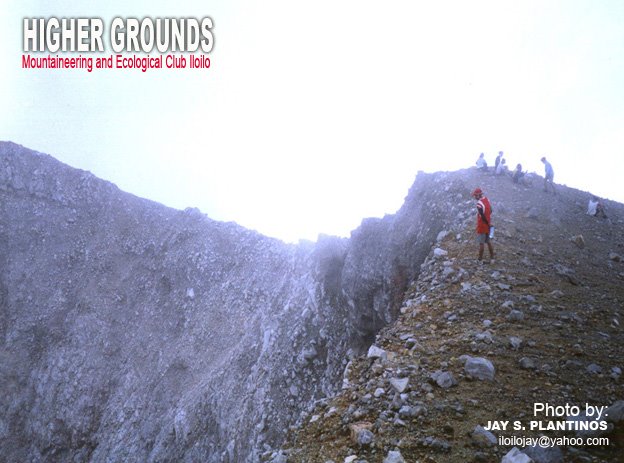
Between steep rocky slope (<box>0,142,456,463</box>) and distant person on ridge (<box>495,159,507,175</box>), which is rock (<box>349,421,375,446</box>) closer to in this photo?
steep rocky slope (<box>0,142,456,463</box>)

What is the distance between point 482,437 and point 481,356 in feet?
6.65

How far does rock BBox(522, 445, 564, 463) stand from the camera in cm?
448

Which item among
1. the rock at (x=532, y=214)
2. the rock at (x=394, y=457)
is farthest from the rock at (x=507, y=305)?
the rock at (x=532, y=214)

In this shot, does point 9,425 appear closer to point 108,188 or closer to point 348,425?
point 108,188

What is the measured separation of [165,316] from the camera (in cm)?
3003

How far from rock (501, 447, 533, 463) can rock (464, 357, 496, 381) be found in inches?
63.7

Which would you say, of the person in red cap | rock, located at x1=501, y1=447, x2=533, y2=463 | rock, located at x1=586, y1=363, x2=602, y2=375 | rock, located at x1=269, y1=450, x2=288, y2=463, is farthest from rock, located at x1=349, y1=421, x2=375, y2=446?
the person in red cap

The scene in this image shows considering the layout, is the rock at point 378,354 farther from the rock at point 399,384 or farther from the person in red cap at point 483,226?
the person in red cap at point 483,226

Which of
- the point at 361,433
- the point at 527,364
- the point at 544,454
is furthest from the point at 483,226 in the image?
the point at 361,433

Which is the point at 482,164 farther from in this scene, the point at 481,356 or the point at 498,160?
the point at 481,356

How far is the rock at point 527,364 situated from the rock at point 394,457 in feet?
9.40

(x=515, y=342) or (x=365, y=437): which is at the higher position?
(x=515, y=342)

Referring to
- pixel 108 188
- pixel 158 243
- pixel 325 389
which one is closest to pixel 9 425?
pixel 158 243

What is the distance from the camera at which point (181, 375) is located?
26.3m
